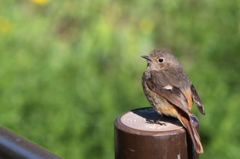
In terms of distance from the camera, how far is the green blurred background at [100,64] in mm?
4742

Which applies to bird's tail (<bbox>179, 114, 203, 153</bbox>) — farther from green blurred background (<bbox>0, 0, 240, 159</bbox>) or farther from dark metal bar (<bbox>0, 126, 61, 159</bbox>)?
green blurred background (<bbox>0, 0, 240, 159</bbox>)

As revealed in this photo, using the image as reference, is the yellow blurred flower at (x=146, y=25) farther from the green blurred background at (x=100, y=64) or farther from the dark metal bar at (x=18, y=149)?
the dark metal bar at (x=18, y=149)

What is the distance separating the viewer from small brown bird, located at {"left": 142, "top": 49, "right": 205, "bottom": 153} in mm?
3119

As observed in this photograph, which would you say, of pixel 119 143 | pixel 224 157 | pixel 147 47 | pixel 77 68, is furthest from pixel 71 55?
pixel 119 143

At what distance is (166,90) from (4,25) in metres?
3.55

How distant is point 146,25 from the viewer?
23.1 ft

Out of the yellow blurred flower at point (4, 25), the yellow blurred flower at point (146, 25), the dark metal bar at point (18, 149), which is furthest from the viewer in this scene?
the yellow blurred flower at point (146, 25)

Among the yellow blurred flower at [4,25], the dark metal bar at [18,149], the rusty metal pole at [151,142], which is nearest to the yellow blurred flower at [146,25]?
the yellow blurred flower at [4,25]

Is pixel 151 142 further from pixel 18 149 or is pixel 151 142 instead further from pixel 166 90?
pixel 166 90

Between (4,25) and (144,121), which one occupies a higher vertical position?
(144,121)

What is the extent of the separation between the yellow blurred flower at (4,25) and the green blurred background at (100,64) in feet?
0.05

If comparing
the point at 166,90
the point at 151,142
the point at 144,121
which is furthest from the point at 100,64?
the point at 151,142

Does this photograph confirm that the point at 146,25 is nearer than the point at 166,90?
No

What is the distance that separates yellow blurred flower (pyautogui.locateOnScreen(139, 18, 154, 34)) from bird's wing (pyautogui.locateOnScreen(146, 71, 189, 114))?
3.30m
